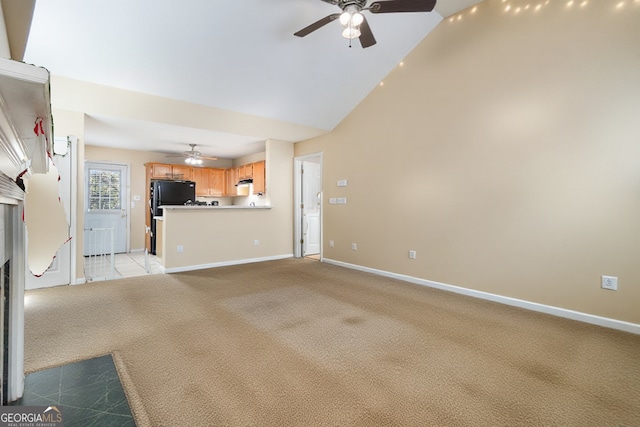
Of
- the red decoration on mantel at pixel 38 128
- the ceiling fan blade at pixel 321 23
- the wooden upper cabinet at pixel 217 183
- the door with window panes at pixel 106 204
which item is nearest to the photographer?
the red decoration on mantel at pixel 38 128

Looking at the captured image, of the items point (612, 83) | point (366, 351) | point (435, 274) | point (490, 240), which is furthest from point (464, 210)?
point (366, 351)

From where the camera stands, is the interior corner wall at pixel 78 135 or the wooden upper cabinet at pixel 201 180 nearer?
the interior corner wall at pixel 78 135

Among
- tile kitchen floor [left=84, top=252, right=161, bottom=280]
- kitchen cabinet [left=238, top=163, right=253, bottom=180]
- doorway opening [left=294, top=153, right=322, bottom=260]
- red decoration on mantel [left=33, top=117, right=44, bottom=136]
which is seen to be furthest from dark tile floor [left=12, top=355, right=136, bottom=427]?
kitchen cabinet [left=238, top=163, right=253, bottom=180]

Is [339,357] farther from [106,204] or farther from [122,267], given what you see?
[106,204]

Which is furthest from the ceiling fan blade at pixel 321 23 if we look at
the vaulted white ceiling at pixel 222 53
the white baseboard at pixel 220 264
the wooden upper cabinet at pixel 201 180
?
the wooden upper cabinet at pixel 201 180

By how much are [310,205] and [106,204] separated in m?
4.66

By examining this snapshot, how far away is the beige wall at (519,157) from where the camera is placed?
8.50 feet

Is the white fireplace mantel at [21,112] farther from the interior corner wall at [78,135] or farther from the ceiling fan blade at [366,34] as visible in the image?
the interior corner wall at [78,135]

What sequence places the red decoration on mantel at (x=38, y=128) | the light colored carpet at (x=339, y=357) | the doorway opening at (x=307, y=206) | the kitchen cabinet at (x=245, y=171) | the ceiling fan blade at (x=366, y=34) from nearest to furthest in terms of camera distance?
the red decoration on mantel at (x=38, y=128) → the light colored carpet at (x=339, y=357) → the ceiling fan blade at (x=366, y=34) → the doorway opening at (x=307, y=206) → the kitchen cabinet at (x=245, y=171)

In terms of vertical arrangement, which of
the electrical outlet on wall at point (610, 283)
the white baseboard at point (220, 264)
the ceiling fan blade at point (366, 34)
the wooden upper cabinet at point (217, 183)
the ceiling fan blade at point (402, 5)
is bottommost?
the white baseboard at point (220, 264)

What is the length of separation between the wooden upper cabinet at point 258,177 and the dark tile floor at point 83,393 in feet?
15.9

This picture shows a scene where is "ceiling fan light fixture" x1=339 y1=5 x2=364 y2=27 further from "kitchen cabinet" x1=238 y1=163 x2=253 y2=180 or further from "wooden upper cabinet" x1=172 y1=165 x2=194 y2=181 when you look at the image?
"wooden upper cabinet" x1=172 y1=165 x2=194 y2=181

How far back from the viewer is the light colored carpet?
1.54m

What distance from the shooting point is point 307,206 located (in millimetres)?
6406
